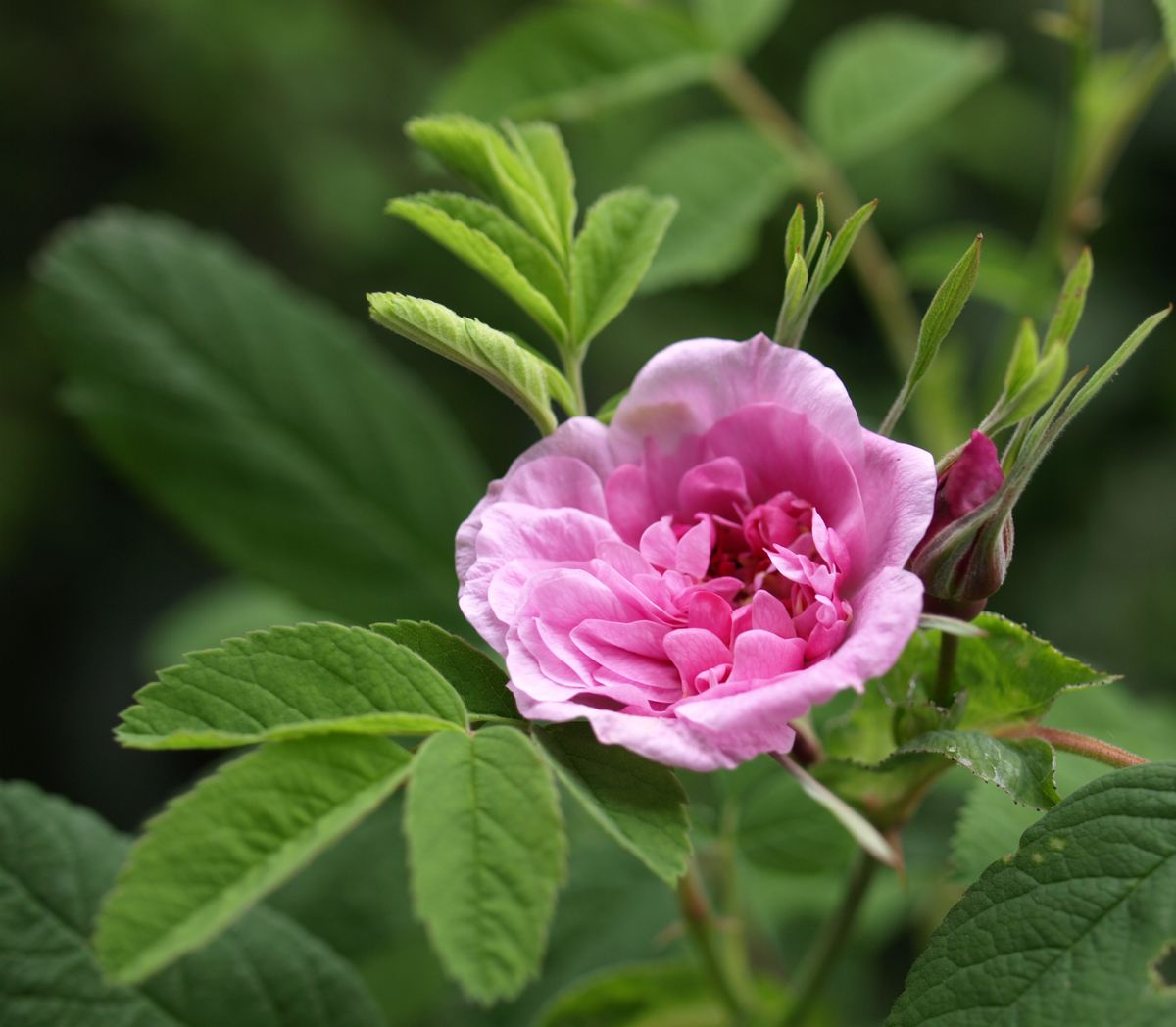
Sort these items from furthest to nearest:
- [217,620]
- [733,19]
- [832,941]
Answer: [217,620] < [733,19] < [832,941]

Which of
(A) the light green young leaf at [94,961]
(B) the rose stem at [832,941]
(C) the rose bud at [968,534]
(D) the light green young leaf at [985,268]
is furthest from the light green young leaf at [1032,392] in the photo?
(D) the light green young leaf at [985,268]

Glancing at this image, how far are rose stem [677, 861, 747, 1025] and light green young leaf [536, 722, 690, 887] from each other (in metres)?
0.27

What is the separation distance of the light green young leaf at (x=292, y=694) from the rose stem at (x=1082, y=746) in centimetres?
33

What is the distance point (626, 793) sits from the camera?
643 mm

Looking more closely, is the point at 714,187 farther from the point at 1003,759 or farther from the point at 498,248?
the point at 1003,759

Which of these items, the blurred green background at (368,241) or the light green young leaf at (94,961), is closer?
the light green young leaf at (94,961)

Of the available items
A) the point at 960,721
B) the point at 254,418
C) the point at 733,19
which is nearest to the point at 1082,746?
the point at 960,721

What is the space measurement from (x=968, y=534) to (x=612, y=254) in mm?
328

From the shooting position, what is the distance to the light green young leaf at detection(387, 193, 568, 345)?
74cm

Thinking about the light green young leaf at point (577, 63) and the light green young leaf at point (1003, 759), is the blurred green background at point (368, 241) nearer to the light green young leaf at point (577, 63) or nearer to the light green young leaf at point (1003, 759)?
the light green young leaf at point (577, 63)

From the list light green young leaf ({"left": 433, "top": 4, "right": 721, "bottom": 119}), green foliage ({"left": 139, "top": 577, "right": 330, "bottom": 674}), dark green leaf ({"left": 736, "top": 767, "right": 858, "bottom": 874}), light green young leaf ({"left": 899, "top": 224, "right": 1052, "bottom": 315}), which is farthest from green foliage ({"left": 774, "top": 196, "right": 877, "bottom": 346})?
green foliage ({"left": 139, "top": 577, "right": 330, "bottom": 674})

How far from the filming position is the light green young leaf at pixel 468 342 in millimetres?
669

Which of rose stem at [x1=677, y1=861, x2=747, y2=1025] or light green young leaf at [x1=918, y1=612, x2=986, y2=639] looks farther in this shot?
rose stem at [x1=677, y1=861, x2=747, y2=1025]

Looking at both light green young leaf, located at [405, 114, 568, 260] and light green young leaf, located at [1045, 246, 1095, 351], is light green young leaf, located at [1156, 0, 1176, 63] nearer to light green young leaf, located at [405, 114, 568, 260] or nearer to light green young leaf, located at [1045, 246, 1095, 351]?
light green young leaf, located at [1045, 246, 1095, 351]
